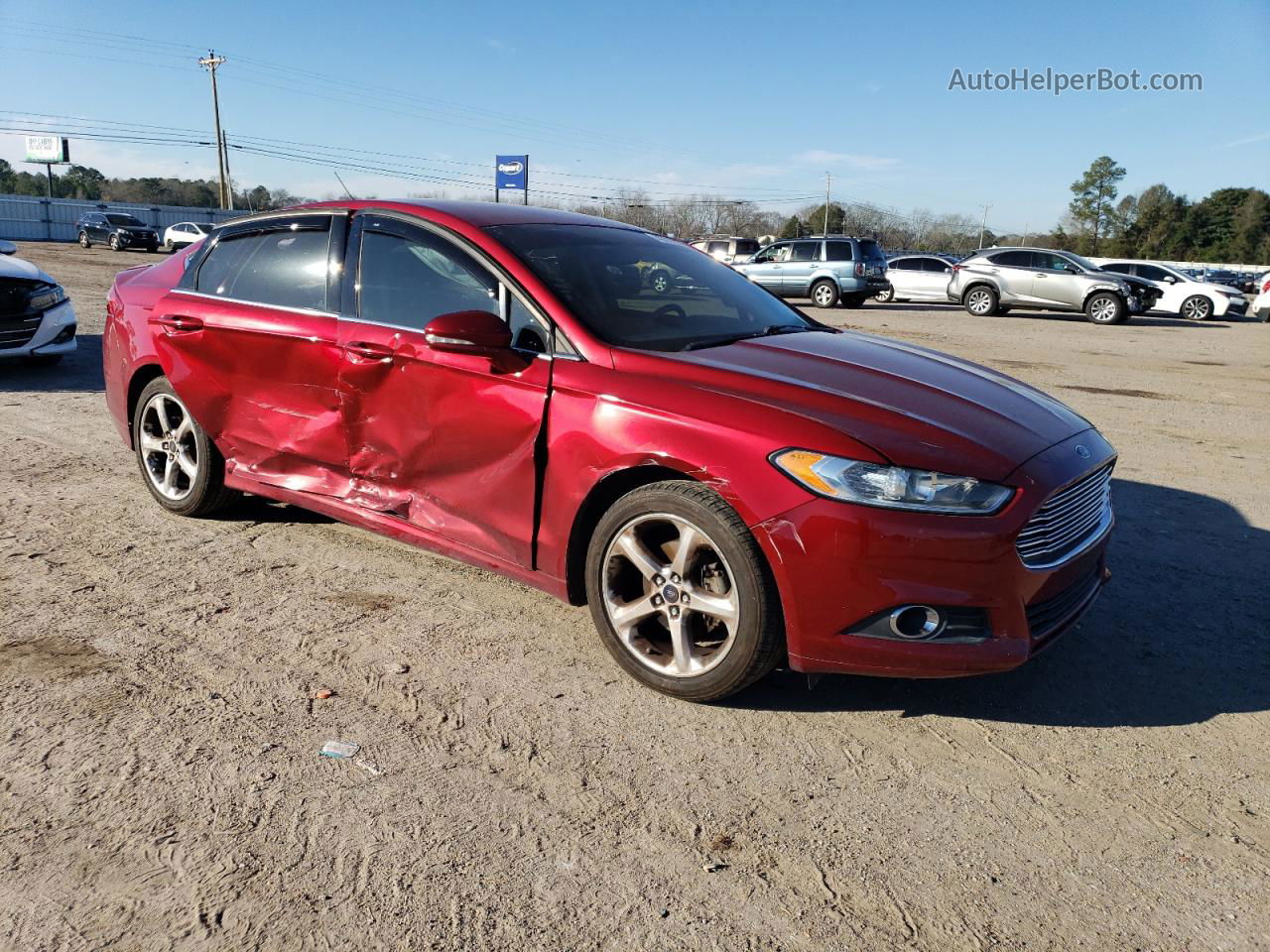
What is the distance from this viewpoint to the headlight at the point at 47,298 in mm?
9164

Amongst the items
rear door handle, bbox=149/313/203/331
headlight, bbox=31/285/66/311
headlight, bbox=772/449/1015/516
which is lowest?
headlight, bbox=31/285/66/311

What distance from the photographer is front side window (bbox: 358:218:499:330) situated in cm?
386

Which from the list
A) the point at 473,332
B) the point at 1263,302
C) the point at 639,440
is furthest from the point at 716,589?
the point at 1263,302

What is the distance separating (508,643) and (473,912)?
4.99 ft

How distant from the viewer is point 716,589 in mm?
3225

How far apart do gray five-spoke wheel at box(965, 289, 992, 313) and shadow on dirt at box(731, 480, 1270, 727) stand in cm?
1994

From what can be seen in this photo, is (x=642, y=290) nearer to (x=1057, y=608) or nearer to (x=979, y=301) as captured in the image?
(x=1057, y=608)

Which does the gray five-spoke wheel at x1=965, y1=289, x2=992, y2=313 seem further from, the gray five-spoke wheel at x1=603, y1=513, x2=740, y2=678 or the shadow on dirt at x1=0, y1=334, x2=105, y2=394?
the gray five-spoke wheel at x1=603, y1=513, x2=740, y2=678

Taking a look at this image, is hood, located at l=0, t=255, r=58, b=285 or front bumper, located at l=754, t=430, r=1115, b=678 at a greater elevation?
hood, located at l=0, t=255, r=58, b=285

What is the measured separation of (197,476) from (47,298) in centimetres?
584

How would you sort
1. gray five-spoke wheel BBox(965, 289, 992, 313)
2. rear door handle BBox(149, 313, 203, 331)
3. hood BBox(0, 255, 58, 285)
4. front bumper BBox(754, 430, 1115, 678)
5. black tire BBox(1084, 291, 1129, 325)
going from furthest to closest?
gray five-spoke wheel BBox(965, 289, 992, 313) < black tire BBox(1084, 291, 1129, 325) < hood BBox(0, 255, 58, 285) < rear door handle BBox(149, 313, 203, 331) < front bumper BBox(754, 430, 1115, 678)

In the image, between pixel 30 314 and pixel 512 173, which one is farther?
pixel 512 173

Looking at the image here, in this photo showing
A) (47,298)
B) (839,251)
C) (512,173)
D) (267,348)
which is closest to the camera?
(267,348)

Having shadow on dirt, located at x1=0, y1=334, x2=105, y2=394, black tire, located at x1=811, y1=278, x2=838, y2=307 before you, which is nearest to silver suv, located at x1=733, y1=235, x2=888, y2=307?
black tire, located at x1=811, y1=278, x2=838, y2=307
